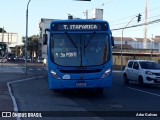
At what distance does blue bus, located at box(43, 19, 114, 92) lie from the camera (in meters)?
17.1

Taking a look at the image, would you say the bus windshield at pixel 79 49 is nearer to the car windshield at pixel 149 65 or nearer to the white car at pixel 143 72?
the white car at pixel 143 72

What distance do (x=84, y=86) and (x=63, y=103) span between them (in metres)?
1.90

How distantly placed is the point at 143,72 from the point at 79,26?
823 cm

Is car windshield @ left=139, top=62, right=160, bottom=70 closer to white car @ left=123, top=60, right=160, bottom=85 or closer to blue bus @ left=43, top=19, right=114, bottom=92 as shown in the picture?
white car @ left=123, top=60, right=160, bottom=85

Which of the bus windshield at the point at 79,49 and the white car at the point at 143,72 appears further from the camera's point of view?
the white car at the point at 143,72

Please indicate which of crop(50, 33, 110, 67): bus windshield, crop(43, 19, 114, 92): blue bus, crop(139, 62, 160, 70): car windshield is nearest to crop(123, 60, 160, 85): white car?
crop(139, 62, 160, 70): car windshield

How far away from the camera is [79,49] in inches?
683

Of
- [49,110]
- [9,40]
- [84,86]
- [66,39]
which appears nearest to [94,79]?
[84,86]

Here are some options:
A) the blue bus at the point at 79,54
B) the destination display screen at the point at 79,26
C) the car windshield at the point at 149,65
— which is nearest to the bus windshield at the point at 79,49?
the blue bus at the point at 79,54

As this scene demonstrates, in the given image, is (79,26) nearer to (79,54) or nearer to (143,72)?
(79,54)

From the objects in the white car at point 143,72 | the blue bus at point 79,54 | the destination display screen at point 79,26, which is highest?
the destination display screen at point 79,26

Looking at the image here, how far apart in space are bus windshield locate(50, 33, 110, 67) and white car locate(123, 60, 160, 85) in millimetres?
7494

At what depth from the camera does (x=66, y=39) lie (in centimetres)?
1747

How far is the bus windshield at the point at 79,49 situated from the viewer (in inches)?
677
